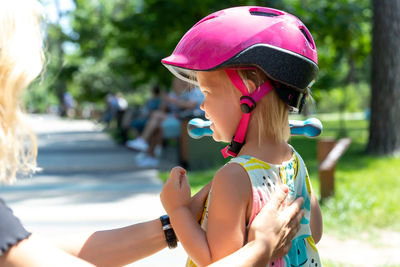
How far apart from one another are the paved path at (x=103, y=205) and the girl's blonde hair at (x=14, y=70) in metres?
0.09

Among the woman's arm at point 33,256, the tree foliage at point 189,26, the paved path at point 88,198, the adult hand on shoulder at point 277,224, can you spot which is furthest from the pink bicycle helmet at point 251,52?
the tree foliage at point 189,26

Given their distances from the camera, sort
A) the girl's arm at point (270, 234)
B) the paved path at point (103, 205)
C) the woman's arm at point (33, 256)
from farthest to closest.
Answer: the paved path at point (103, 205) < the girl's arm at point (270, 234) < the woman's arm at point (33, 256)

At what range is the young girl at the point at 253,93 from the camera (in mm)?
1628

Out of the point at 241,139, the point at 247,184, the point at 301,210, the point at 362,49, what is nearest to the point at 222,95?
the point at 241,139

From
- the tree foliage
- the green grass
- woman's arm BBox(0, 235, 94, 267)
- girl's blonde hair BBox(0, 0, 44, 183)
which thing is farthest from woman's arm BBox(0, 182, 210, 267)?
the tree foliage

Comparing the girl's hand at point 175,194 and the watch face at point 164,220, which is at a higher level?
the girl's hand at point 175,194

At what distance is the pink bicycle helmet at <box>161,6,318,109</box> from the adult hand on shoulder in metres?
0.34

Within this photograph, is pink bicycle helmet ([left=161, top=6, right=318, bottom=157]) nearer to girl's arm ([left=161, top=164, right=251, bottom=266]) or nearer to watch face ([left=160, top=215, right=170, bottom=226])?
girl's arm ([left=161, top=164, right=251, bottom=266])

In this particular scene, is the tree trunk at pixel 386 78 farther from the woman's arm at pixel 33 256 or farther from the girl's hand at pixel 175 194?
the woman's arm at pixel 33 256

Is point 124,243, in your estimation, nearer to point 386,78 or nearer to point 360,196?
point 360,196

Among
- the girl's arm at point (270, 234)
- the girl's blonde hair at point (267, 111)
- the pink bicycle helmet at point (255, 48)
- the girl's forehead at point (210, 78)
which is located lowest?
the girl's arm at point (270, 234)

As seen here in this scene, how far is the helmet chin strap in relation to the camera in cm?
163

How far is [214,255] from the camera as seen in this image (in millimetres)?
1512

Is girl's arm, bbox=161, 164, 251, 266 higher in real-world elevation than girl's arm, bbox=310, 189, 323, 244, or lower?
higher
